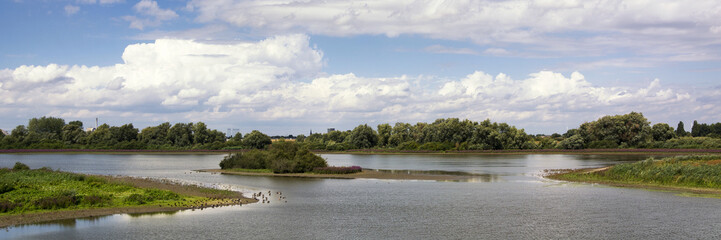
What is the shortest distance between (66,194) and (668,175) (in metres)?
53.4

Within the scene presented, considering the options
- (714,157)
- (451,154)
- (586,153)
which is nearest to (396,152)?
(451,154)

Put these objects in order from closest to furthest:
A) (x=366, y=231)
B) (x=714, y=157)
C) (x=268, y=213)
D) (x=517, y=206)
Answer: (x=366, y=231) < (x=268, y=213) < (x=517, y=206) < (x=714, y=157)

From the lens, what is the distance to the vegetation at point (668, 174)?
54000 mm

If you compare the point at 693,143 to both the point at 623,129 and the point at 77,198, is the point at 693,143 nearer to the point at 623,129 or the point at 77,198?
the point at 623,129

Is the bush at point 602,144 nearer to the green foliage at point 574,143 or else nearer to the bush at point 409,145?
the green foliage at point 574,143

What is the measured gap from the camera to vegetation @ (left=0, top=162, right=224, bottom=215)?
123ft

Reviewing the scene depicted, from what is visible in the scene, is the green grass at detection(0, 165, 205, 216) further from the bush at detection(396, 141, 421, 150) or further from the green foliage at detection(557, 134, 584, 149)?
the bush at detection(396, 141, 421, 150)

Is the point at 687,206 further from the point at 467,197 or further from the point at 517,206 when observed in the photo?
the point at 467,197

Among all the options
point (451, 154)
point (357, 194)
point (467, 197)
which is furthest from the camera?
point (451, 154)

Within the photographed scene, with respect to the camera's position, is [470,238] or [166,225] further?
[166,225]

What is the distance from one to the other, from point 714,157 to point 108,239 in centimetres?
6425

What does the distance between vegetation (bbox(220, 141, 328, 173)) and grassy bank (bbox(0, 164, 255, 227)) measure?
28.4 metres

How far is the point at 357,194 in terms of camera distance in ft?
170

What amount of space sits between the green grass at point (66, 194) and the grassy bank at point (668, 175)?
42.9 m
